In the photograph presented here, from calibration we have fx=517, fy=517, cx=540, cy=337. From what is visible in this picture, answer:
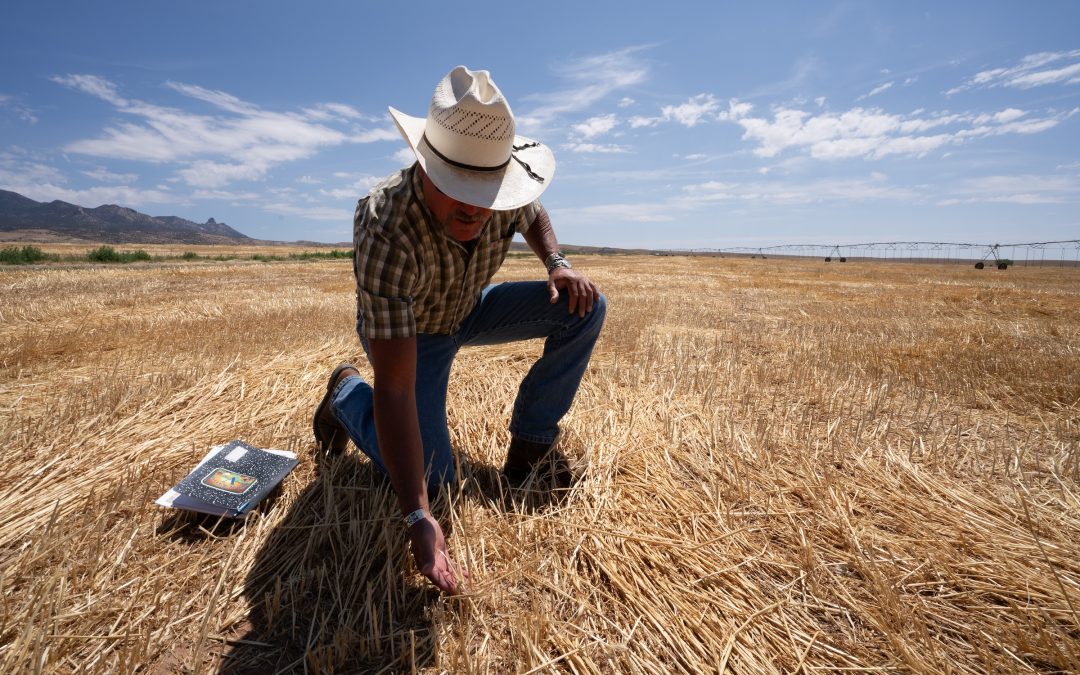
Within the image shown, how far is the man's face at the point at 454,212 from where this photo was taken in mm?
1811

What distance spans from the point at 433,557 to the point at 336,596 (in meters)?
0.35

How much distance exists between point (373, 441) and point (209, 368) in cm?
272

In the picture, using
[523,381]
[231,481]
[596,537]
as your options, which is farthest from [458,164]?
[231,481]

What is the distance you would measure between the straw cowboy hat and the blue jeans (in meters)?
0.79

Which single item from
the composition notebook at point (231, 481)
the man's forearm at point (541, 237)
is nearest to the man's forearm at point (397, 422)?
the composition notebook at point (231, 481)

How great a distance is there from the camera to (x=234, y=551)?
5.93ft

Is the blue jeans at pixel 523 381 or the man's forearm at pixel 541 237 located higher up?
the man's forearm at pixel 541 237

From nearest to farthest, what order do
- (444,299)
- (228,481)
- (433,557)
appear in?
1. (433,557)
2. (228,481)
3. (444,299)

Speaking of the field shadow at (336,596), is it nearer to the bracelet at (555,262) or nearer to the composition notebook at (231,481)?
the composition notebook at (231,481)

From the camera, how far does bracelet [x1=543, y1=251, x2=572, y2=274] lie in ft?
8.40

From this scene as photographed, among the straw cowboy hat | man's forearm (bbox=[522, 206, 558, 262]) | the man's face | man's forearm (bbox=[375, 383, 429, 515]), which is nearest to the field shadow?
man's forearm (bbox=[375, 383, 429, 515])

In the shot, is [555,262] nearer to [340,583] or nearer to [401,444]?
[401,444]

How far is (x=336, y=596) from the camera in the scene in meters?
1.64

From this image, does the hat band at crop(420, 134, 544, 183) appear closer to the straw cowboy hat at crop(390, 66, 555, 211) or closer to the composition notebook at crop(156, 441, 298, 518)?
the straw cowboy hat at crop(390, 66, 555, 211)
